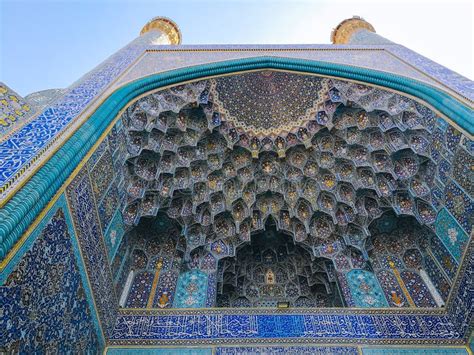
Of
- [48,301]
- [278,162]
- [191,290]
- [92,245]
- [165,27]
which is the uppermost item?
[165,27]

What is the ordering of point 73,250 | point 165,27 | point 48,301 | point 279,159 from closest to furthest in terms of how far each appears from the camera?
point 48,301, point 73,250, point 279,159, point 165,27

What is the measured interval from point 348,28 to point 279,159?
4.54 meters

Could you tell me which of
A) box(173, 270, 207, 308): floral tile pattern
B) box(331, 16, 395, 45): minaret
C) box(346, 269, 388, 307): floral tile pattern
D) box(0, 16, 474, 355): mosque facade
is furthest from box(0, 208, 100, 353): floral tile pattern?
box(331, 16, 395, 45): minaret

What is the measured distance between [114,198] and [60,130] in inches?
53.4

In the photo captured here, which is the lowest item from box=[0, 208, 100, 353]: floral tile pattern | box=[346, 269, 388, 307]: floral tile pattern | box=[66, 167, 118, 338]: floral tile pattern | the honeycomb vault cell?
box=[0, 208, 100, 353]: floral tile pattern

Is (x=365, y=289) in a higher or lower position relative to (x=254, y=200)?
lower

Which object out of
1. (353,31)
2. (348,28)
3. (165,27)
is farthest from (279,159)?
(165,27)

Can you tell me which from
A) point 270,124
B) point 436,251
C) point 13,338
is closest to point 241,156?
point 270,124

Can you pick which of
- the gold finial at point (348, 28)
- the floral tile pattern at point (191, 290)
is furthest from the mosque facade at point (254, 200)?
the gold finial at point (348, 28)

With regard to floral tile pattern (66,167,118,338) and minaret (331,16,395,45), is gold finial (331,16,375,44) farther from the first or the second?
floral tile pattern (66,167,118,338)

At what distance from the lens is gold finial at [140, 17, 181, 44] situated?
8984 mm

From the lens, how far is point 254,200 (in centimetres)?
611

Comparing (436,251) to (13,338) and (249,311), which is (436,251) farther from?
(13,338)

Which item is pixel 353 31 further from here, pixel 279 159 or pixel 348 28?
pixel 279 159
